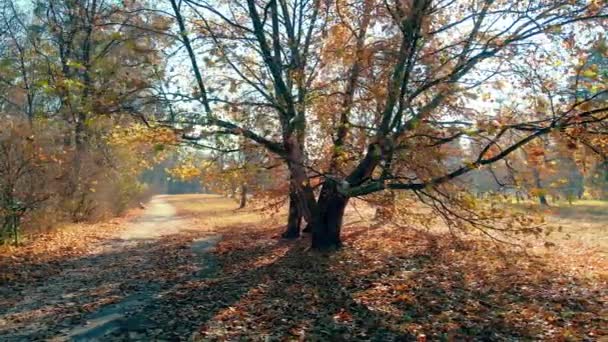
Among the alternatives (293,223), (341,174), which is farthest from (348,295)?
(293,223)

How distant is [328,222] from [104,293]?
583 cm

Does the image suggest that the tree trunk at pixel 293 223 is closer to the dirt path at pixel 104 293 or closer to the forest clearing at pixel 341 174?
the forest clearing at pixel 341 174

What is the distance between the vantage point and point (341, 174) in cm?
1165

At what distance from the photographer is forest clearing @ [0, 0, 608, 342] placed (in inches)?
282

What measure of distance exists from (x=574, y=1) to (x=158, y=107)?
8594 millimetres

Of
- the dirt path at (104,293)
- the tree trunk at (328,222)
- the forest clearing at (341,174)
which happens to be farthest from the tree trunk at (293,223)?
the tree trunk at (328,222)

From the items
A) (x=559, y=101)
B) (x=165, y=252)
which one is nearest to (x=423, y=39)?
(x=559, y=101)

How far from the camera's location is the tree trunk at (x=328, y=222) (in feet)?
39.7

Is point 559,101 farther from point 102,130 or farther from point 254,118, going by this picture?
point 102,130

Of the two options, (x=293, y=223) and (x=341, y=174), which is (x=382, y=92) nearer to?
(x=341, y=174)

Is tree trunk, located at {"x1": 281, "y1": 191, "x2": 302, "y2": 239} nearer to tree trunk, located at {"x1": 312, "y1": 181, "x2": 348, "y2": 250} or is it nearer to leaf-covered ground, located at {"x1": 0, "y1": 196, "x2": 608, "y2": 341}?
leaf-covered ground, located at {"x1": 0, "y1": 196, "x2": 608, "y2": 341}

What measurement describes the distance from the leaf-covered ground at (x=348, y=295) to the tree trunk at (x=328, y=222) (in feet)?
1.72

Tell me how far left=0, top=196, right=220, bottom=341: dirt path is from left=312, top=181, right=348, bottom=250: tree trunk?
284 centimetres

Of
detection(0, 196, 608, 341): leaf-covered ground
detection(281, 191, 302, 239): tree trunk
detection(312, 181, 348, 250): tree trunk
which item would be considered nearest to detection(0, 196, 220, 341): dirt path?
detection(0, 196, 608, 341): leaf-covered ground
